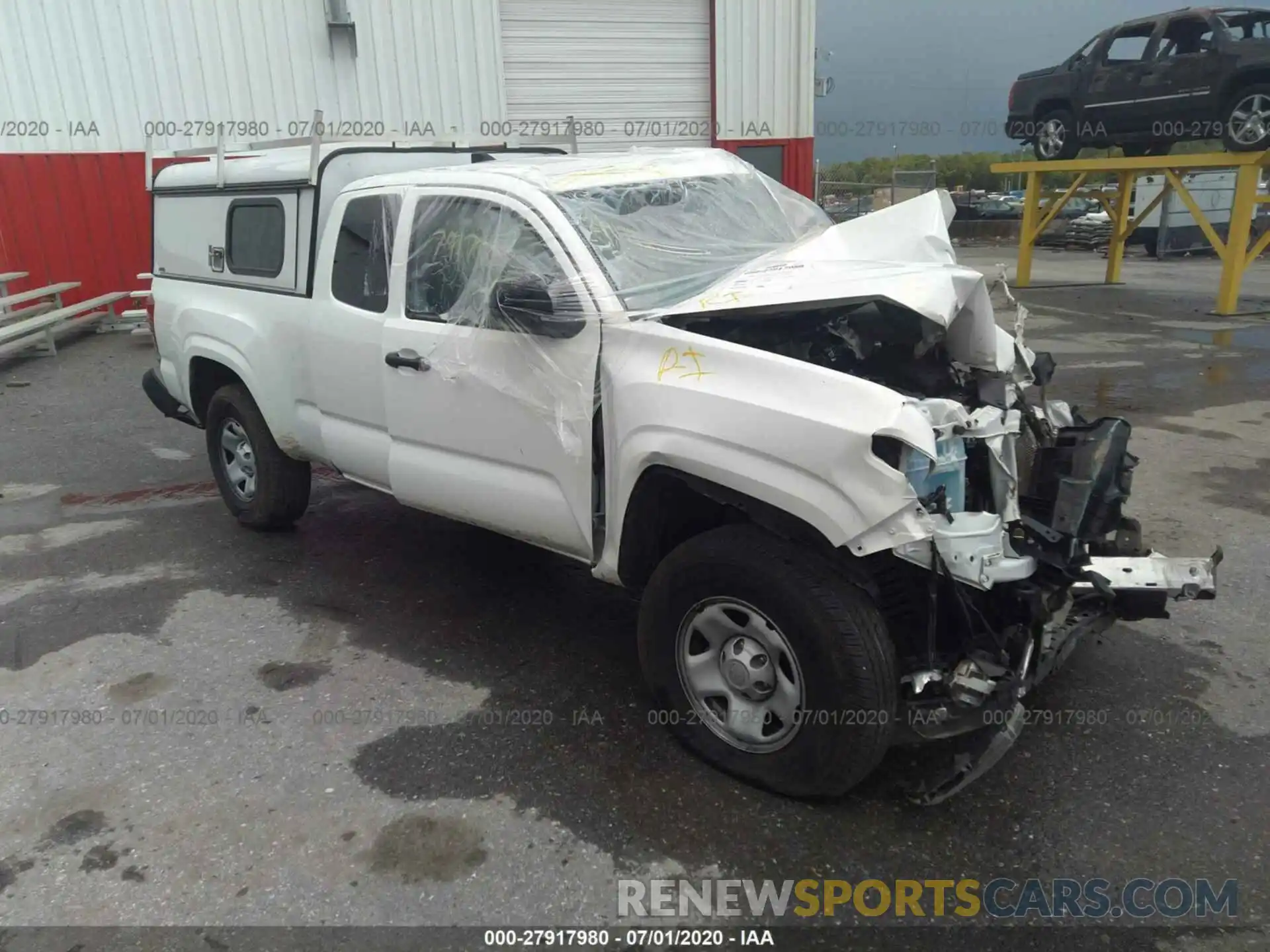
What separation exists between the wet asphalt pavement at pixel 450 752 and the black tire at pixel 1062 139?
1009cm

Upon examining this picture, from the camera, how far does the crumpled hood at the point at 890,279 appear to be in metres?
2.93

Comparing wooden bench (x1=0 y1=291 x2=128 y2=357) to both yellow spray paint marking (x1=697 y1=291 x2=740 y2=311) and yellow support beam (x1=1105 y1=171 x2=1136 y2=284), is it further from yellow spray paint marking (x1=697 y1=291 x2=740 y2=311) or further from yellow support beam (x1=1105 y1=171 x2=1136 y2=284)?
yellow support beam (x1=1105 y1=171 x2=1136 y2=284)

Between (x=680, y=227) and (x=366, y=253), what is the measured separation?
1.46 meters

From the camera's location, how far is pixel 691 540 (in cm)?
307

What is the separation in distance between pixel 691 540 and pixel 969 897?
51.8 inches

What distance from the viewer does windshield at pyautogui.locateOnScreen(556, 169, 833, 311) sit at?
344cm

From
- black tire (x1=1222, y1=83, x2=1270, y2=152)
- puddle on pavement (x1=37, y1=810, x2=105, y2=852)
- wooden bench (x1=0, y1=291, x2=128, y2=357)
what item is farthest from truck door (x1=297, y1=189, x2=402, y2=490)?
black tire (x1=1222, y1=83, x2=1270, y2=152)

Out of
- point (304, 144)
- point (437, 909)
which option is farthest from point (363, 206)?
point (437, 909)

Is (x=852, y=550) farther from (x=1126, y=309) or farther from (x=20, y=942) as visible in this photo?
(x=1126, y=309)

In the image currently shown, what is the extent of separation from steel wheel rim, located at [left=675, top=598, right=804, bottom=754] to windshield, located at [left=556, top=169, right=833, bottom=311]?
114cm

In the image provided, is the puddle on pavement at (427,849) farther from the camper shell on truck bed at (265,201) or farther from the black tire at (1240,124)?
the black tire at (1240,124)

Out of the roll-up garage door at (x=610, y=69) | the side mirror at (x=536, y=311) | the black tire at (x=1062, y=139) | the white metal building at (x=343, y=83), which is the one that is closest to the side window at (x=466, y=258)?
the side mirror at (x=536, y=311)

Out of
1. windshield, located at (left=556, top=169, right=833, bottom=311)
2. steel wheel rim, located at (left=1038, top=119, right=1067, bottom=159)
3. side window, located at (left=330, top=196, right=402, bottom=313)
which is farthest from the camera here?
steel wheel rim, located at (left=1038, top=119, right=1067, bottom=159)

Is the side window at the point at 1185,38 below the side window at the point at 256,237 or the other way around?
the other way around
